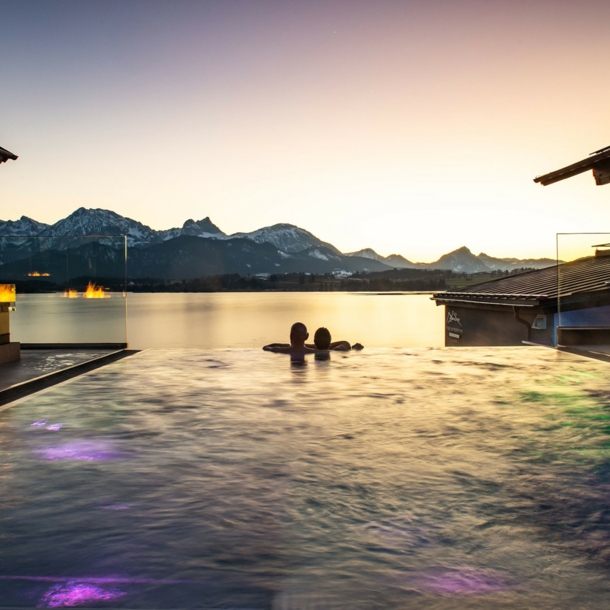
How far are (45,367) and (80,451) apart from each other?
16.6 feet

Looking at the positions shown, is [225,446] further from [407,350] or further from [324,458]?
[407,350]

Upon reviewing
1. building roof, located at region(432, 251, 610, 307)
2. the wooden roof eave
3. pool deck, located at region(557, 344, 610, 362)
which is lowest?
pool deck, located at region(557, 344, 610, 362)

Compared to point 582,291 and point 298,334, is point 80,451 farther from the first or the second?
point 582,291

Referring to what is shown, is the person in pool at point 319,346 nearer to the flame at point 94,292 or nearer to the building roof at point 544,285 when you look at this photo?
the flame at point 94,292

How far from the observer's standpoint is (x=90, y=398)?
6.79 m

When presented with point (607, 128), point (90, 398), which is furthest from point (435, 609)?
point (607, 128)

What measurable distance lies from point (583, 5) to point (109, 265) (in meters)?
11.7

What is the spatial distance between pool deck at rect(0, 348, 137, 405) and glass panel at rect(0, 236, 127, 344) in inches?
19.4

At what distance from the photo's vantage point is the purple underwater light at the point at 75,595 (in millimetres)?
2133

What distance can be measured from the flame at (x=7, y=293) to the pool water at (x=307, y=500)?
3691 millimetres

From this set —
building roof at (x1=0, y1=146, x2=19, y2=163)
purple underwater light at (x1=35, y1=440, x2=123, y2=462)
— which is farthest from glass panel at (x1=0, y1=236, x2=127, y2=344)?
purple underwater light at (x1=35, y1=440, x2=123, y2=462)

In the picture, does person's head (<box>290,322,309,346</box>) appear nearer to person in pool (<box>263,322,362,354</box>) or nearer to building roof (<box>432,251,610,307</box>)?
person in pool (<box>263,322,362,354</box>)

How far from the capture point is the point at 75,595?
7.22ft

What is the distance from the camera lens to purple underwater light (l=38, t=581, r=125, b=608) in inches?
84.0
